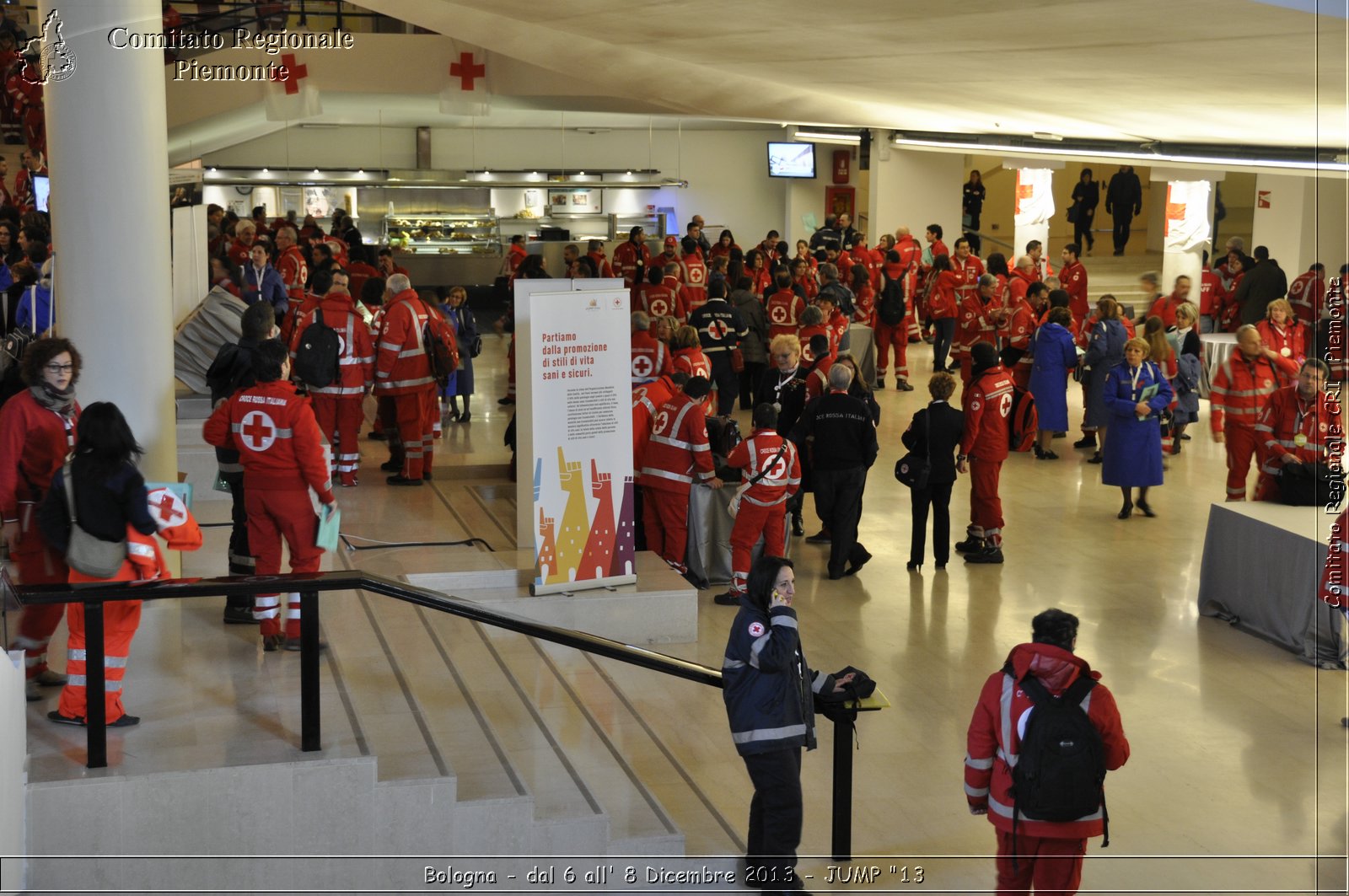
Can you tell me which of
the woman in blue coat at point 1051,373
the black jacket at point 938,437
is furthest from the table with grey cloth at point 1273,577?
the woman in blue coat at point 1051,373

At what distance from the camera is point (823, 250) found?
2056cm

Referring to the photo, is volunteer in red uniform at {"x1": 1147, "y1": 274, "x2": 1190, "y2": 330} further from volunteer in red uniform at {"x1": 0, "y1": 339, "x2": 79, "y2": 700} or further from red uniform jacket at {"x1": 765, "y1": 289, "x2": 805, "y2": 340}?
volunteer in red uniform at {"x1": 0, "y1": 339, "x2": 79, "y2": 700}

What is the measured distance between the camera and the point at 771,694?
539 centimetres

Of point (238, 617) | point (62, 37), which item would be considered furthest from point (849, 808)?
point (62, 37)

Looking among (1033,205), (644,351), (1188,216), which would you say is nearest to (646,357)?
(644,351)

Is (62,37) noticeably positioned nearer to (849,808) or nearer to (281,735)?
(281,735)

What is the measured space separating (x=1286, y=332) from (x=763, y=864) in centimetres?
884

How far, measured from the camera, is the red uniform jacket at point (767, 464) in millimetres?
9234

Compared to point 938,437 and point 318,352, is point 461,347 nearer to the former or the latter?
point 318,352

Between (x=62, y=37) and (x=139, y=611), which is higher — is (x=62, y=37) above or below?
above

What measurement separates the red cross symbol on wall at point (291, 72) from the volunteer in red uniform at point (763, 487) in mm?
11165

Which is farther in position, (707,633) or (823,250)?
(823,250)

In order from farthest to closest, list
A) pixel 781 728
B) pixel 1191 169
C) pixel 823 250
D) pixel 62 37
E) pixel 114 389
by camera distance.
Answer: pixel 823 250 < pixel 1191 169 < pixel 114 389 < pixel 62 37 < pixel 781 728

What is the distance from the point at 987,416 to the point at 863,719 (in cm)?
359
